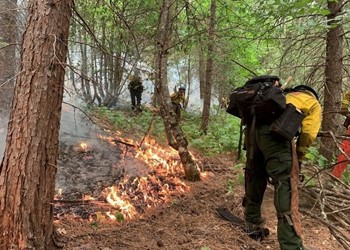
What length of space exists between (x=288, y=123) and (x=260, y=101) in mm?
404

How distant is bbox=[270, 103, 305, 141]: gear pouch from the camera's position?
11.9 feet

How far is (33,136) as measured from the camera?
3111mm

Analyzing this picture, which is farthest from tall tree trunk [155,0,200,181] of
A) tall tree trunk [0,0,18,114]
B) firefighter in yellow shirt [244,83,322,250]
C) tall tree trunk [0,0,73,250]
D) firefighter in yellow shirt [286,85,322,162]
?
tall tree trunk [0,0,18,114]

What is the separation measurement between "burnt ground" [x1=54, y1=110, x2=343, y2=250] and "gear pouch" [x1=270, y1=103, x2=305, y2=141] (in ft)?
5.14

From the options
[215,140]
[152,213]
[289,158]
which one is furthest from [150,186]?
[215,140]

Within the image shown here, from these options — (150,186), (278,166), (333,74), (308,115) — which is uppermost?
(333,74)

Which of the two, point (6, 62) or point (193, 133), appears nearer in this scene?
point (6, 62)

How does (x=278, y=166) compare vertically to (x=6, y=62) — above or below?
below

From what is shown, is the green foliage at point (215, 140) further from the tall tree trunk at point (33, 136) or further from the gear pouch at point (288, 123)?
the tall tree trunk at point (33, 136)

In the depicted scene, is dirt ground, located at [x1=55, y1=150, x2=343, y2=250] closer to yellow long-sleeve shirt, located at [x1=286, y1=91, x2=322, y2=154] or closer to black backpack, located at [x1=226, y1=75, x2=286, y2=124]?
yellow long-sleeve shirt, located at [x1=286, y1=91, x2=322, y2=154]

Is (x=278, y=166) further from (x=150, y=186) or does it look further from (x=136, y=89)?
(x=136, y=89)

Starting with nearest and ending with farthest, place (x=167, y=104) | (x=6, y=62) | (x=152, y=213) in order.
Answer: (x=152, y=213) → (x=167, y=104) → (x=6, y=62)

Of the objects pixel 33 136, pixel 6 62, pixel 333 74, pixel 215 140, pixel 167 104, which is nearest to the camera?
pixel 33 136

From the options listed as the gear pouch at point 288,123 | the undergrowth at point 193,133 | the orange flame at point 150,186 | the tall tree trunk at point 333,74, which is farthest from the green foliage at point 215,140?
the gear pouch at point 288,123
